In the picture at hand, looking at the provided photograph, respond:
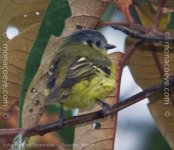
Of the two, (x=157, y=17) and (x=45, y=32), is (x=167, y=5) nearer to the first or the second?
(x=157, y=17)

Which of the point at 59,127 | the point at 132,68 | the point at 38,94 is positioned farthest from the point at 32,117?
the point at 132,68

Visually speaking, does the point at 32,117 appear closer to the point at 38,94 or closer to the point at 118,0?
the point at 38,94

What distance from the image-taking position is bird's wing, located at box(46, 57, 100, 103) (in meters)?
2.14

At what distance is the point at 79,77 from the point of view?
228 cm

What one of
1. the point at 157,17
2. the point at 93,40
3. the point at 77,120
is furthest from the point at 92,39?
the point at 77,120

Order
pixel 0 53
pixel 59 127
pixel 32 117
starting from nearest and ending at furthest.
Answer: pixel 59 127, pixel 32 117, pixel 0 53

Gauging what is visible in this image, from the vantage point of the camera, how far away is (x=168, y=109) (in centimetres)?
237

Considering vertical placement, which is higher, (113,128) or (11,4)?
(11,4)

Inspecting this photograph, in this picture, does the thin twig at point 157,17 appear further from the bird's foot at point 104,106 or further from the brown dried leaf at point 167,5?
the bird's foot at point 104,106

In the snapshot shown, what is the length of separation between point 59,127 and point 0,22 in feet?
2.10

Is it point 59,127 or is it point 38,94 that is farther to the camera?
point 38,94

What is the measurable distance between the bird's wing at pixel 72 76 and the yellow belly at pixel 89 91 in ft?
0.06

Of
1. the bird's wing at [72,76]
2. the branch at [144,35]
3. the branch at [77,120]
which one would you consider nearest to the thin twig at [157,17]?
the branch at [144,35]

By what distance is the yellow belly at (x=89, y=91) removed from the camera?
223cm
